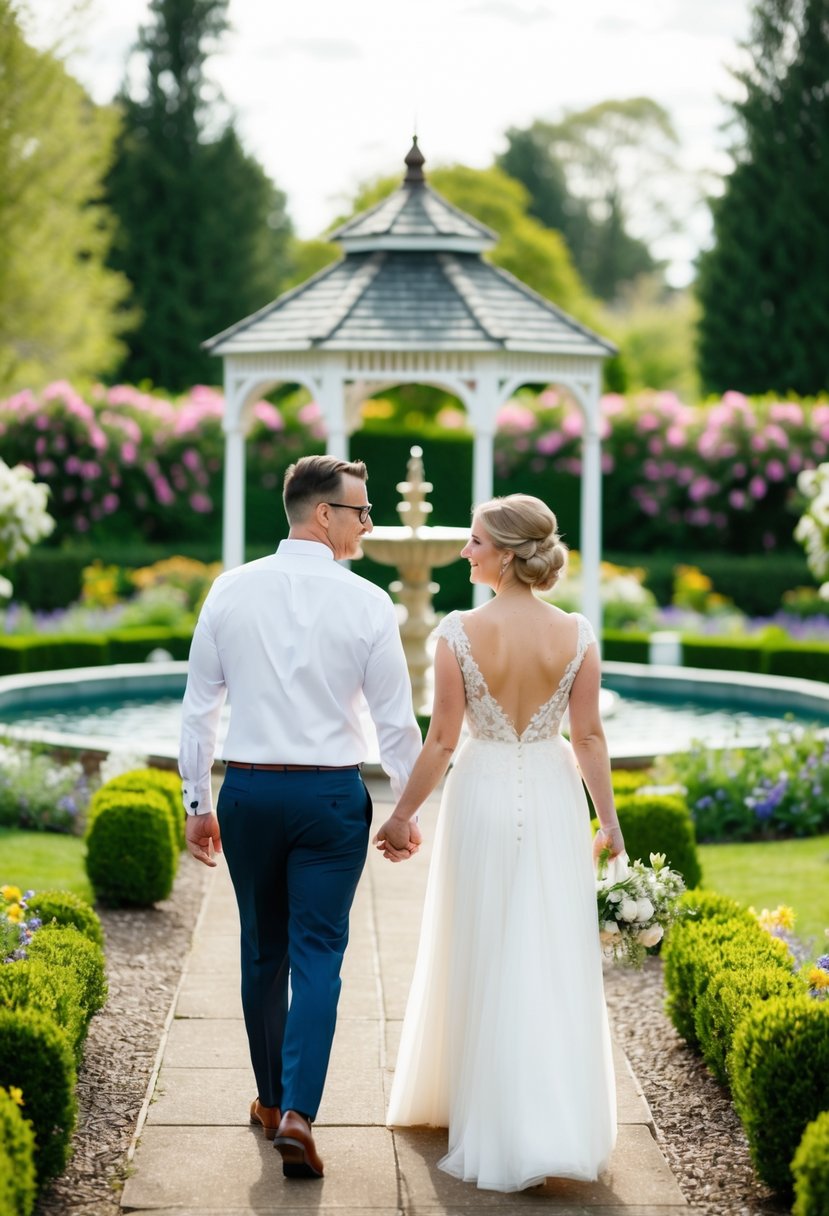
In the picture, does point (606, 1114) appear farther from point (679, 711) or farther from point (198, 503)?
point (198, 503)

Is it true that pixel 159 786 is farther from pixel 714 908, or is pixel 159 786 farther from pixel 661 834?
pixel 714 908


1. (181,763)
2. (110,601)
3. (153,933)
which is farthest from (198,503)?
(181,763)

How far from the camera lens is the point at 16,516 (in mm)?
11016

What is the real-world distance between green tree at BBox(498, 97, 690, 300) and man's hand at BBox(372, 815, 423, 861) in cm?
4659

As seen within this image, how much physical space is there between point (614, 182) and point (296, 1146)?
50237mm

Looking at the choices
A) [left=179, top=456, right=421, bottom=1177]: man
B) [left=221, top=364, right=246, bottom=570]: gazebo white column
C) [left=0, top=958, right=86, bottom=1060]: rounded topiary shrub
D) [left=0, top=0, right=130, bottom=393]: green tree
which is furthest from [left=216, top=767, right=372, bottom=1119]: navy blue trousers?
[left=0, top=0, right=130, bottom=393]: green tree

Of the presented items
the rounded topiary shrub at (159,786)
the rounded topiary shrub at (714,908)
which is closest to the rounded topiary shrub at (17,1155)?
the rounded topiary shrub at (714,908)

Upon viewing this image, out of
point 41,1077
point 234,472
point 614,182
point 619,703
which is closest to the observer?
point 41,1077

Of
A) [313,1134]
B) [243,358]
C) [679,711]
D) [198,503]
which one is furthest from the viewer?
[198,503]

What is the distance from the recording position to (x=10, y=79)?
2588 cm

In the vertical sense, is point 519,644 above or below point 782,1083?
above

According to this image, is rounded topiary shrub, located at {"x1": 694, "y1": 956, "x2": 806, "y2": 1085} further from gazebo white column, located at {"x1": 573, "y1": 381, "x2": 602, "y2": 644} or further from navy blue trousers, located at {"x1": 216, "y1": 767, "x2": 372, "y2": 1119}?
gazebo white column, located at {"x1": 573, "y1": 381, "x2": 602, "y2": 644}

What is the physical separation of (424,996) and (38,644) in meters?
10.6

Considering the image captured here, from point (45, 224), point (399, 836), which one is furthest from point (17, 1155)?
point (45, 224)
